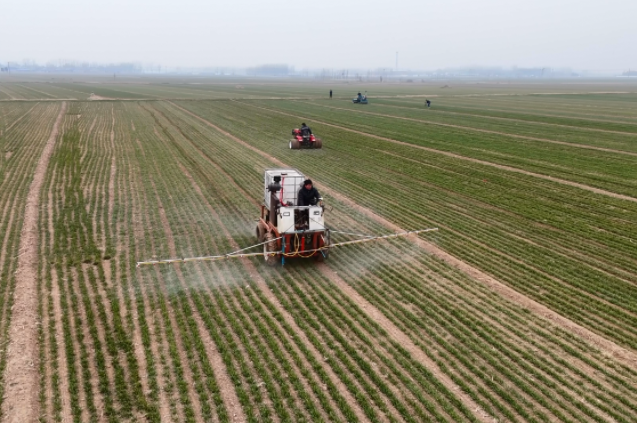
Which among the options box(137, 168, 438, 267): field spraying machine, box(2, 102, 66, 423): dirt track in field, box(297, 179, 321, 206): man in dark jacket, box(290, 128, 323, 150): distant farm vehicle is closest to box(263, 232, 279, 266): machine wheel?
box(137, 168, 438, 267): field spraying machine

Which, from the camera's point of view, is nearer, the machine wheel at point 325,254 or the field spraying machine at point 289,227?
the field spraying machine at point 289,227

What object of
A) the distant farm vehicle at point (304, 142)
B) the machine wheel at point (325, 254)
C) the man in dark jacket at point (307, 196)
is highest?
the distant farm vehicle at point (304, 142)

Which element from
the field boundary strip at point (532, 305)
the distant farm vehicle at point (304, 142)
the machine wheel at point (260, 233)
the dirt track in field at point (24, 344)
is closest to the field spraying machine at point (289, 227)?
the machine wheel at point (260, 233)

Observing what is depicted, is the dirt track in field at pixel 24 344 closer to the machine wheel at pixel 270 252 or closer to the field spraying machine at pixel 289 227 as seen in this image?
the field spraying machine at pixel 289 227

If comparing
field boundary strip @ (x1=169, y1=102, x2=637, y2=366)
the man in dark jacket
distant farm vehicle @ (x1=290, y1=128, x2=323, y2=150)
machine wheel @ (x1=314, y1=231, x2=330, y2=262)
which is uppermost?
distant farm vehicle @ (x1=290, y1=128, x2=323, y2=150)

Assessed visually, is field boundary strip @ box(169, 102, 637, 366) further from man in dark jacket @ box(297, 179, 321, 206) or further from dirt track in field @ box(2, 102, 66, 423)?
dirt track in field @ box(2, 102, 66, 423)

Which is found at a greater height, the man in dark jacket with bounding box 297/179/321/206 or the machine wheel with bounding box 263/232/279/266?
the man in dark jacket with bounding box 297/179/321/206
